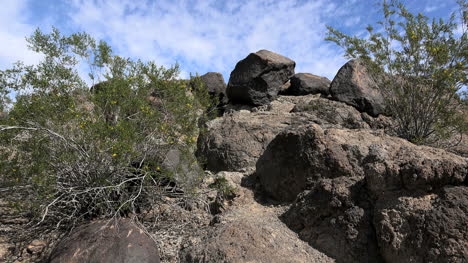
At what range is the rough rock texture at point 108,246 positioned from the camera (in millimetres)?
3480

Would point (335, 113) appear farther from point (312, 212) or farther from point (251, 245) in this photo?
point (251, 245)

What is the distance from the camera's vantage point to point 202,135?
677 cm

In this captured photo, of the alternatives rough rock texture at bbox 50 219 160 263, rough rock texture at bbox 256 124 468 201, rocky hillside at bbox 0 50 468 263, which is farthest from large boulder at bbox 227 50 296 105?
rough rock texture at bbox 50 219 160 263

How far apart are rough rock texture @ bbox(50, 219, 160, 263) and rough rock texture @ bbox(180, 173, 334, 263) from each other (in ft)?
1.35

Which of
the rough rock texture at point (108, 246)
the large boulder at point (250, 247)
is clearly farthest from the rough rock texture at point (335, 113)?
the rough rock texture at point (108, 246)

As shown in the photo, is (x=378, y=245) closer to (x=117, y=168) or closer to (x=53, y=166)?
(x=117, y=168)

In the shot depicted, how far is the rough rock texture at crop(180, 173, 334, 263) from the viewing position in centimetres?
328

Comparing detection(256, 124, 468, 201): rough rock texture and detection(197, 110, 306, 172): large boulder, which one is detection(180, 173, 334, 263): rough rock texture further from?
detection(197, 110, 306, 172): large boulder

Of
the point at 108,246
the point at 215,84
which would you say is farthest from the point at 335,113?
the point at 108,246

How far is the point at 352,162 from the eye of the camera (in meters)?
4.16

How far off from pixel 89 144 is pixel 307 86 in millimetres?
7534

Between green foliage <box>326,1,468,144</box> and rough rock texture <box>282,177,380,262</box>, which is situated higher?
green foliage <box>326,1,468,144</box>

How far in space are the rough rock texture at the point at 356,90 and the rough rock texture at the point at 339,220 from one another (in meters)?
6.19

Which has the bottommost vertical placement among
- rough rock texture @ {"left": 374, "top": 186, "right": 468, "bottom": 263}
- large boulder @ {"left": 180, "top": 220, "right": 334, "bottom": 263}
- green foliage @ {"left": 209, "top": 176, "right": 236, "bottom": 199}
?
large boulder @ {"left": 180, "top": 220, "right": 334, "bottom": 263}
